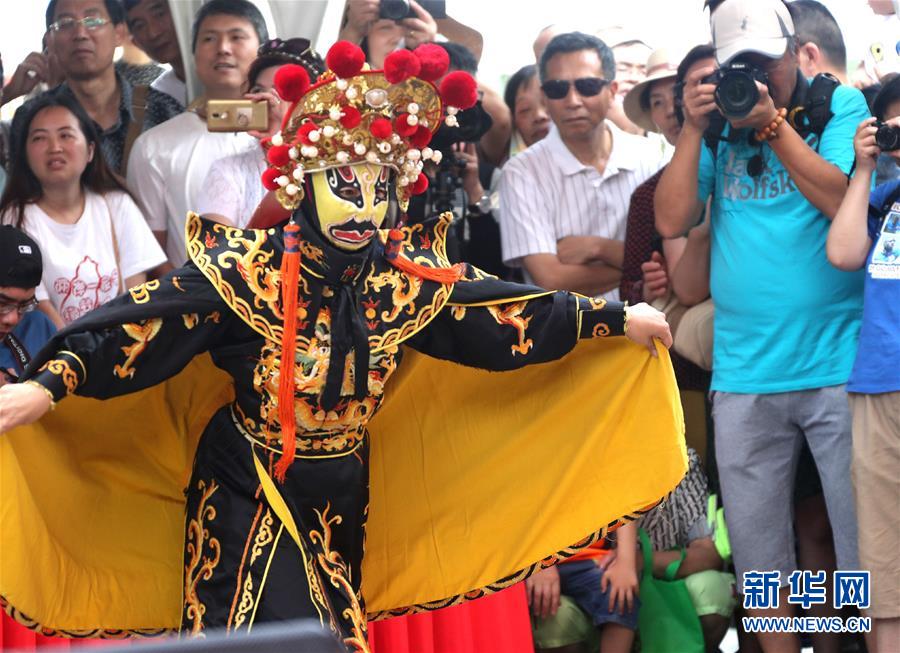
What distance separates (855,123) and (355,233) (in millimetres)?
1839

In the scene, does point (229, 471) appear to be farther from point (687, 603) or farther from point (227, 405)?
point (687, 603)

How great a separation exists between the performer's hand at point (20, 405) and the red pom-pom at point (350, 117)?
0.90 m

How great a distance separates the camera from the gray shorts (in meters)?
4.22

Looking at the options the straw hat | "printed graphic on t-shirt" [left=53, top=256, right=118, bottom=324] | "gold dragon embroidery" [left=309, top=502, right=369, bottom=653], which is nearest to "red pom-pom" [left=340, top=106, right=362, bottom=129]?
"gold dragon embroidery" [left=309, top=502, right=369, bottom=653]

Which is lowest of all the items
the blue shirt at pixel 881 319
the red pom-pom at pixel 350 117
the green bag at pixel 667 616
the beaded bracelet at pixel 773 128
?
the green bag at pixel 667 616

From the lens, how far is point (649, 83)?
201 inches

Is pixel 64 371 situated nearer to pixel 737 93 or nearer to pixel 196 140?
pixel 196 140

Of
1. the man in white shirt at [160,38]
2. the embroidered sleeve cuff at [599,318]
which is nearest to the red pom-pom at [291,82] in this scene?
the embroidered sleeve cuff at [599,318]

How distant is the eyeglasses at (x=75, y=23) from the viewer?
4715 millimetres

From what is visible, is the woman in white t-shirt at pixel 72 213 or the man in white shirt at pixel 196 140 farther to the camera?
the man in white shirt at pixel 196 140

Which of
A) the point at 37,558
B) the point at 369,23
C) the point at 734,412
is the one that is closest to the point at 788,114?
the point at 734,412

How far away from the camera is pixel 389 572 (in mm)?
3764

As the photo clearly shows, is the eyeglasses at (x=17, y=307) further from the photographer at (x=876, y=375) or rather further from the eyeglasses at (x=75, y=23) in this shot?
the photographer at (x=876, y=375)

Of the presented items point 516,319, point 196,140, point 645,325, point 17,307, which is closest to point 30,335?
point 17,307
